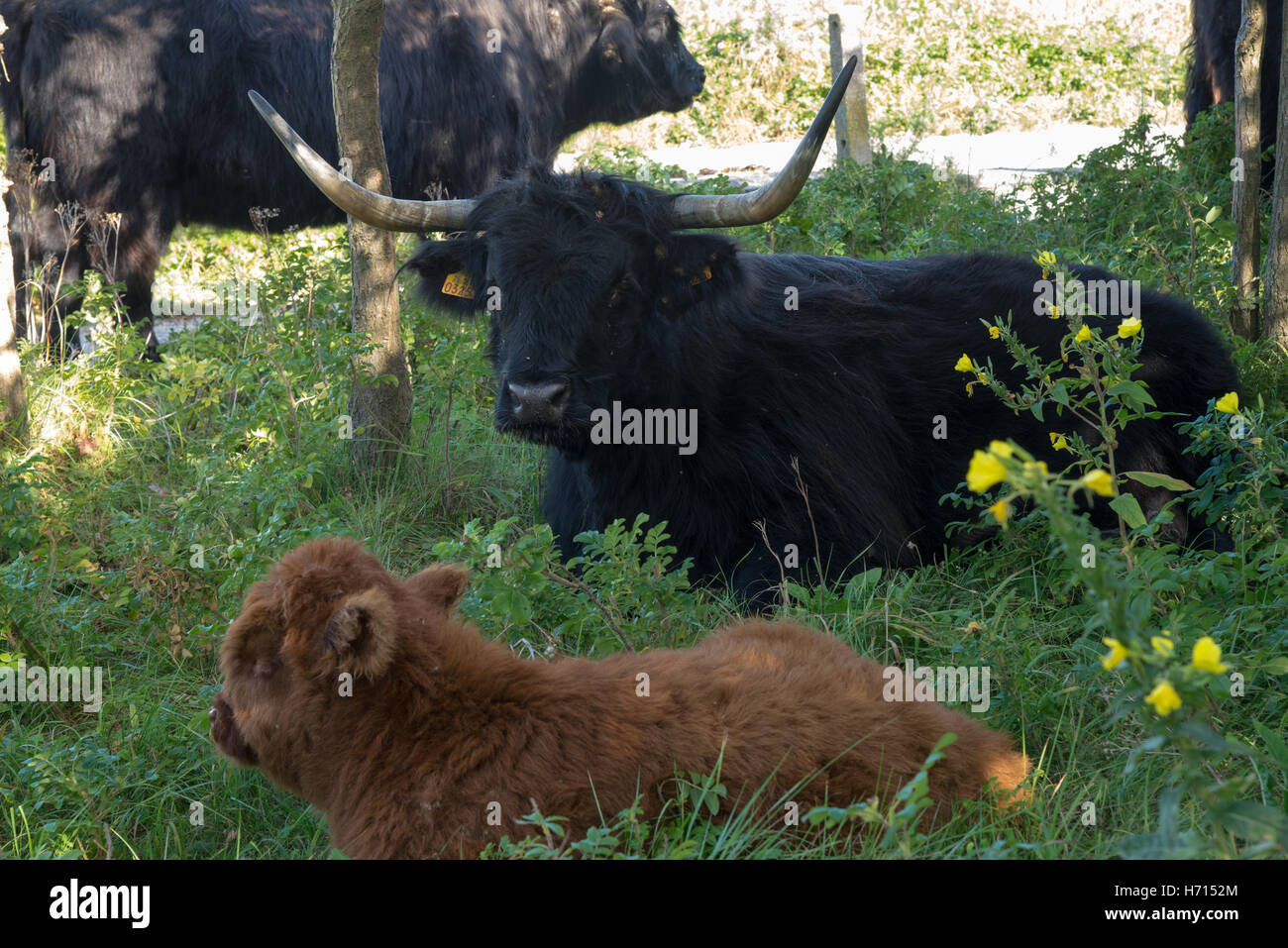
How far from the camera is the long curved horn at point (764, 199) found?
4.37 metres

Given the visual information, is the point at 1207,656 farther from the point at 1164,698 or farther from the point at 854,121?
the point at 854,121

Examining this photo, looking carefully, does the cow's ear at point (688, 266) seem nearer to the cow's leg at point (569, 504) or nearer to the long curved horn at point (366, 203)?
the cow's leg at point (569, 504)

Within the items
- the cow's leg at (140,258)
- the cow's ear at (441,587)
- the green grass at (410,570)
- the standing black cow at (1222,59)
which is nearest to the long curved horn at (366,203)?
the green grass at (410,570)

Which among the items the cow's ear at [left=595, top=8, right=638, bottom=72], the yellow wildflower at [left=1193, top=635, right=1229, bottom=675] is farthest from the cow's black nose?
the cow's ear at [left=595, top=8, right=638, bottom=72]

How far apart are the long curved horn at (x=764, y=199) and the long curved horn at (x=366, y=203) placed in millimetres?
906

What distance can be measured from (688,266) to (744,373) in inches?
19.4

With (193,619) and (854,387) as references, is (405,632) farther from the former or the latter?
(854,387)

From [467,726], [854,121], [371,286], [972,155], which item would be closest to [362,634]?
[467,726]

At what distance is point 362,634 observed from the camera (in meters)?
2.60

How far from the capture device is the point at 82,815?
3.30 m

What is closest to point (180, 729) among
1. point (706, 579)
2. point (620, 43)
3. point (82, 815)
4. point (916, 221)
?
point (82, 815)

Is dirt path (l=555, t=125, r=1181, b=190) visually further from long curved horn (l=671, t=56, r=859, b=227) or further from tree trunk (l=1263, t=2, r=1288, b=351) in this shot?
long curved horn (l=671, t=56, r=859, b=227)

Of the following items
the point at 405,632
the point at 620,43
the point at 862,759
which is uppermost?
the point at 620,43

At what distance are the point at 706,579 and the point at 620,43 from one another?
251 inches
